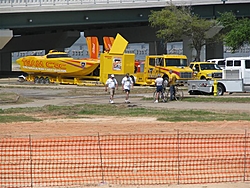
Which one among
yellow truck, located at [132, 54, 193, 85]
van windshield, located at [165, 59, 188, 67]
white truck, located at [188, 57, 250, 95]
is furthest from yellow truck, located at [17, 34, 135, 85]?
white truck, located at [188, 57, 250, 95]

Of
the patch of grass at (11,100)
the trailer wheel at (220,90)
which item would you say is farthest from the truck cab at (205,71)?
the patch of grass at (11,100)

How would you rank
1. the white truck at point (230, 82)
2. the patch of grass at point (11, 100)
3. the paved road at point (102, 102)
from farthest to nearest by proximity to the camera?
the white truck at point (230, 82)
the patch of grass at point (11, 100)
the paved road at point (102, 102)

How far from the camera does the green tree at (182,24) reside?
59.8 meters

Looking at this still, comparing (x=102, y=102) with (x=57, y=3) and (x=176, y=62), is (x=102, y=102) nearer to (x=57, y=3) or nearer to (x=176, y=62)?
(x=176, y=62)

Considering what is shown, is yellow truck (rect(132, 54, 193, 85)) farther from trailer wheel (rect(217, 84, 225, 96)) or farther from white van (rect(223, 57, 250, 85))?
trailer wheel (rect(217, 84, 225, 96))

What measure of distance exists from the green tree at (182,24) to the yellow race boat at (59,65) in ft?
38.9

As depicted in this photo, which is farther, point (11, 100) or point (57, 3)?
point (57, 3)

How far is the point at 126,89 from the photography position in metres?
32.8

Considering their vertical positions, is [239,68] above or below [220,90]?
above

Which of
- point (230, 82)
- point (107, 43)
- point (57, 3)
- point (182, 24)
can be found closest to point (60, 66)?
point (107, 43)

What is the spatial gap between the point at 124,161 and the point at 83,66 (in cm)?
3530

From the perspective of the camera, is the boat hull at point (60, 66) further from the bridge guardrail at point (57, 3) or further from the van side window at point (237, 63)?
the van side window at point (237, 63)

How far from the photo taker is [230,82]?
124 feet

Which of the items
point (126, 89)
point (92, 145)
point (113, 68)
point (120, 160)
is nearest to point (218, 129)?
point (92, 145)
